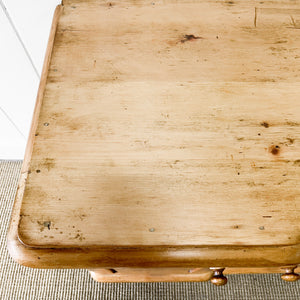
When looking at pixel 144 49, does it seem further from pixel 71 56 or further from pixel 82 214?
pixel 82 214

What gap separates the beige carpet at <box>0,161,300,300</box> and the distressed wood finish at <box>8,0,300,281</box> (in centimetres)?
58

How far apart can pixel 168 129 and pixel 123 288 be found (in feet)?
→ 2.16

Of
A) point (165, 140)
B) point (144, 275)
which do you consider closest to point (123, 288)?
point (144, 275)

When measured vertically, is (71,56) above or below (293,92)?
above

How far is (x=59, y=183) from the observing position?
377 mm

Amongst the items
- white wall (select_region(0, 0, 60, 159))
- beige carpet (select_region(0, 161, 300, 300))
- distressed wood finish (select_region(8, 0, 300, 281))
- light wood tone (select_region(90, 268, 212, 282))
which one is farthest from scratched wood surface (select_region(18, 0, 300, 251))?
beige carpet (select_region(0, 161, 300, 300))

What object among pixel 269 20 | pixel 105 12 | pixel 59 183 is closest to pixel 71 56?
pixel 105 12

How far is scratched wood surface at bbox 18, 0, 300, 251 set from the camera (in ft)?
1.17

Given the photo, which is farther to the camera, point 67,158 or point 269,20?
point 269,20

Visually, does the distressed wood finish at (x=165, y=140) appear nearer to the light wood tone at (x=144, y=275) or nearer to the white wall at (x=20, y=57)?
the white wall at (x=20, y=57)

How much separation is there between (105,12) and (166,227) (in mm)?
405

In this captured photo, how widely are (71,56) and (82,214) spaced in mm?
275

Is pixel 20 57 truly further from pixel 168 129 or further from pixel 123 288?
pixel 123 288

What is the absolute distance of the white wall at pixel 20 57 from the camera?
577 mm
